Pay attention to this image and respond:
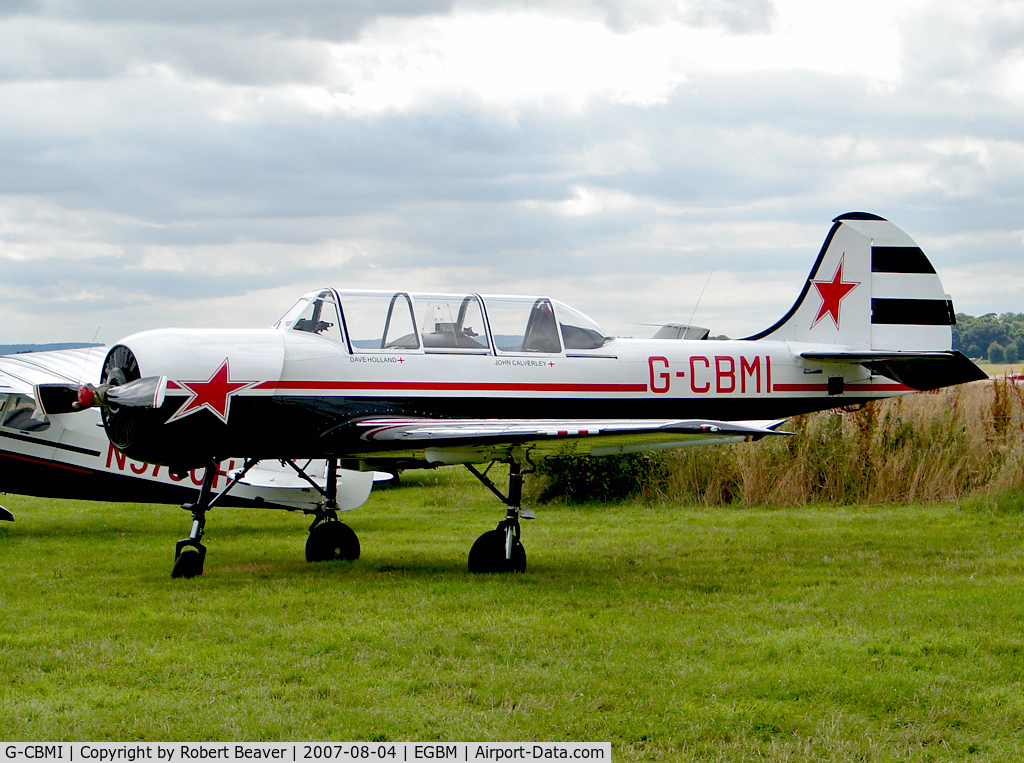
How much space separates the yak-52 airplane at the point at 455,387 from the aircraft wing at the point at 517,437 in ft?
0.06

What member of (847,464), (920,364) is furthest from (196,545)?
(847,464)

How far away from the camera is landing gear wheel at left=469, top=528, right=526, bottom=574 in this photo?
28.6 feet

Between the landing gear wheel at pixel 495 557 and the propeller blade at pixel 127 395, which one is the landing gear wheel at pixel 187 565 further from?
the landing gear wheel at pixel 495 557

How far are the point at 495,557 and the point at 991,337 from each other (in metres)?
60.5

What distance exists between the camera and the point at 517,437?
7.80 m

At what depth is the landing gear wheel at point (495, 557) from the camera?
28.6 ft

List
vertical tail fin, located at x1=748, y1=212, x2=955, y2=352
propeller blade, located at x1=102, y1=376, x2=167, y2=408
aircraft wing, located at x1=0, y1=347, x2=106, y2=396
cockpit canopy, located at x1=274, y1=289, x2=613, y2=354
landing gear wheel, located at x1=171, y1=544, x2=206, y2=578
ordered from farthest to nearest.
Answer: vertical tail fin, located at x1=748, y1=212, x2=955, y2=352 → aircraft wing, located at x1=0, y1=347, x2=106, y2=396 → cockpit canopy, located at x1=274, y1=289, x2=613, y2=354 → landing gear wheel, located at x1=171, y1=544, x2=206, y2=578 → propeller blade, located at x1=102, y1=376, x2=167, y2=408

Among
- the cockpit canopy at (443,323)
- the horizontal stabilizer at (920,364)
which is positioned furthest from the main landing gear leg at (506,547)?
the horizontal stabilizer at (920,364)

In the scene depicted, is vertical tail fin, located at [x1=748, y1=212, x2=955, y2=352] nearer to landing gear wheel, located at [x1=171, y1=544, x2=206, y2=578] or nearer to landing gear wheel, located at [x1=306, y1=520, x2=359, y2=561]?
landing gear wheel, located at [x1=306, y1=520, x2=359, y2=561]

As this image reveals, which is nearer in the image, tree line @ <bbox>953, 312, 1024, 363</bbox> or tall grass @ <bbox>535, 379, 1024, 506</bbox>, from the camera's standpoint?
tall grass @ <bbox>535, 379, 1024, 506</bbox>

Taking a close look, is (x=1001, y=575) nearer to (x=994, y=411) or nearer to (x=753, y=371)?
(x=753, y=371)

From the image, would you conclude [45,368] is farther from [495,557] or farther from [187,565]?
[495,557]

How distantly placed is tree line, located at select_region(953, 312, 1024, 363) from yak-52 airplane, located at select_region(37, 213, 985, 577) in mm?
47439

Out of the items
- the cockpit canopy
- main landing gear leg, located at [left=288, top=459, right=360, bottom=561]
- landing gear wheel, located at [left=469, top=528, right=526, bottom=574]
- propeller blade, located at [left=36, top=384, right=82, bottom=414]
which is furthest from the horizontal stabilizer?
propeller blade, located at [left=36, top=384, right=82, bottom=414]
